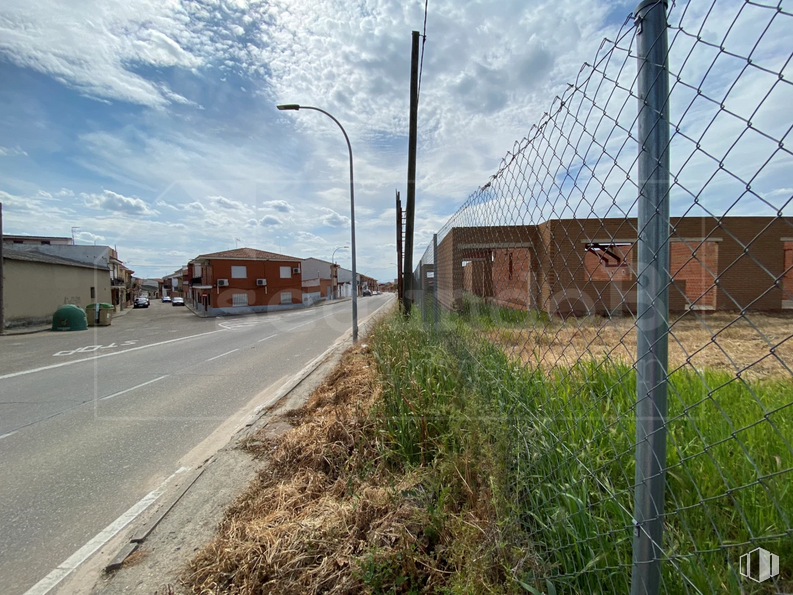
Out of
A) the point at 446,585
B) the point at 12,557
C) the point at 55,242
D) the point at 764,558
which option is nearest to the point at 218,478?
the point at 12,557

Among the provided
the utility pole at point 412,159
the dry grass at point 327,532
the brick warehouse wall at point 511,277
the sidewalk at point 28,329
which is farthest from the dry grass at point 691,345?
the sidewalk at point 28,329

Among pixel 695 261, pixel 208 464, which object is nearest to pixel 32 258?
pixel 208 464

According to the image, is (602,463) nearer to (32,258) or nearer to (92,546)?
(92,546)

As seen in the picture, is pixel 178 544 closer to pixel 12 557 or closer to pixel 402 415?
pixel 12 557

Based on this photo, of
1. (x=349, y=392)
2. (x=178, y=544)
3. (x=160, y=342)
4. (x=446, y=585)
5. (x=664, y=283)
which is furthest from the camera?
(x=160, y=342)

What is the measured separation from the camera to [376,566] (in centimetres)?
201

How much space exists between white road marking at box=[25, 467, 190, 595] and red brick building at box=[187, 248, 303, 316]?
34.7 meters

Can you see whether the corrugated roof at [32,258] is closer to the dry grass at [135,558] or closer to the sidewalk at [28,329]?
the sidewalk at [28,329]

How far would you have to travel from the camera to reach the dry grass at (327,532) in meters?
2.01

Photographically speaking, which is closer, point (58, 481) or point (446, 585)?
point (446, 585)

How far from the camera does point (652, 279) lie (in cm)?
114

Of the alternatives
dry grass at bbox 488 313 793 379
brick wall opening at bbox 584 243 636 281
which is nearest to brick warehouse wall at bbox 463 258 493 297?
dry grass at bbox 488 313 793 379

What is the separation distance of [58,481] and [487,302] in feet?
14.3

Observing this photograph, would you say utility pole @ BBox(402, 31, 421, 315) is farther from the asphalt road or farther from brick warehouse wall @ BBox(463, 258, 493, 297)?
brick warehouse wall @ BBox(463, 258, 493, 297)
